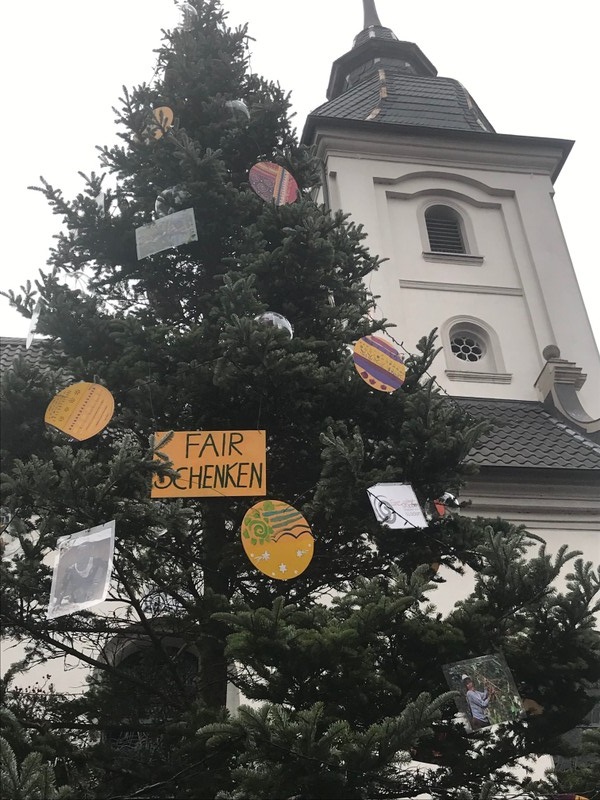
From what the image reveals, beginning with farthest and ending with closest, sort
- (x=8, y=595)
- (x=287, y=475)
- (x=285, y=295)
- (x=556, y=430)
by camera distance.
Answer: (x=556, y=430) < (x=285, y=295) < (x=287, y=475) < (x=8, y=595)

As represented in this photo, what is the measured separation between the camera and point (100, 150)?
7.34 m

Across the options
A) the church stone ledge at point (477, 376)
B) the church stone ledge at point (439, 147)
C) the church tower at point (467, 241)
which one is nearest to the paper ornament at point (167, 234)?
the church tower at point (467, 241)

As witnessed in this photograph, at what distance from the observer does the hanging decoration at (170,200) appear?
672 centimetres

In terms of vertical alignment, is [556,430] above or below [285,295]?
above

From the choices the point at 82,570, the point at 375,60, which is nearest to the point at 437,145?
the point at 375,60

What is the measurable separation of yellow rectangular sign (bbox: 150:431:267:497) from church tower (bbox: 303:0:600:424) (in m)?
7.45

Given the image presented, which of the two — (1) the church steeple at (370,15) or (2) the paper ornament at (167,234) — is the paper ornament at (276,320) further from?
(1) the church steeple at (370,15)

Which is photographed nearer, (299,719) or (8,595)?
(299,719)

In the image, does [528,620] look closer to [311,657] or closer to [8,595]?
[311,657]

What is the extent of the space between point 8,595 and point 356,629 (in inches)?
78.0

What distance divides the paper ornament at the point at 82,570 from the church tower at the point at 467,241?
8603 mm

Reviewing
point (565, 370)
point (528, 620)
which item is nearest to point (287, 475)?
point (528, 620)

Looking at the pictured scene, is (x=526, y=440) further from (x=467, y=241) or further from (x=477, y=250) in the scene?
(x=467, y=241)

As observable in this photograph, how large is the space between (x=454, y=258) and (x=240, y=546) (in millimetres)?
9985
